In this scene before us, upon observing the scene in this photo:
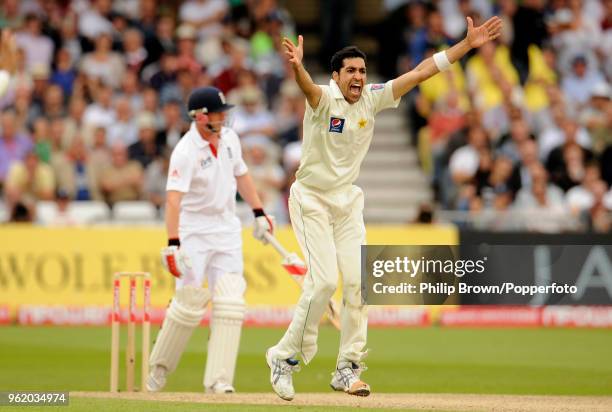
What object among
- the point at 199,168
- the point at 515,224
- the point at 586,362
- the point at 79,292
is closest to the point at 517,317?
the point at 515,224

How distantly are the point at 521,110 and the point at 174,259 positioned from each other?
10.2 m

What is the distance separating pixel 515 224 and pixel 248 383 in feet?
20.1

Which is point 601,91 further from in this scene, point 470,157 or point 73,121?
point 73,121

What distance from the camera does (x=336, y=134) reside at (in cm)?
964

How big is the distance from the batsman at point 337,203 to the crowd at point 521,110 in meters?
7.87

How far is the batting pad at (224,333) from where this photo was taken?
1086 centimetres

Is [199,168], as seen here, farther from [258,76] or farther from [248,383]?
[258,76]

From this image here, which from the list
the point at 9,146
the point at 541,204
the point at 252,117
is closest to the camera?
the point at 541,204

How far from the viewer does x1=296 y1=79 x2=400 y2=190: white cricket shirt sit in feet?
31.5

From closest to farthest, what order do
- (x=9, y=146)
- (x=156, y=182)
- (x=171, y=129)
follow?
1. (x=156, y=182)
2. (x=9, y=146)
3. (x=171, y=129)

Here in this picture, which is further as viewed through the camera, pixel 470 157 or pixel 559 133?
pixel 559 133

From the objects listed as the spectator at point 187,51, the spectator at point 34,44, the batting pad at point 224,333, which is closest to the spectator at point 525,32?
the spectator at point 187,51

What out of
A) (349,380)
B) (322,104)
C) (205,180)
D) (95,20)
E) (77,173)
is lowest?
(349,380)

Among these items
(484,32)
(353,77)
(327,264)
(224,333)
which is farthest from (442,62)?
(224,333)
